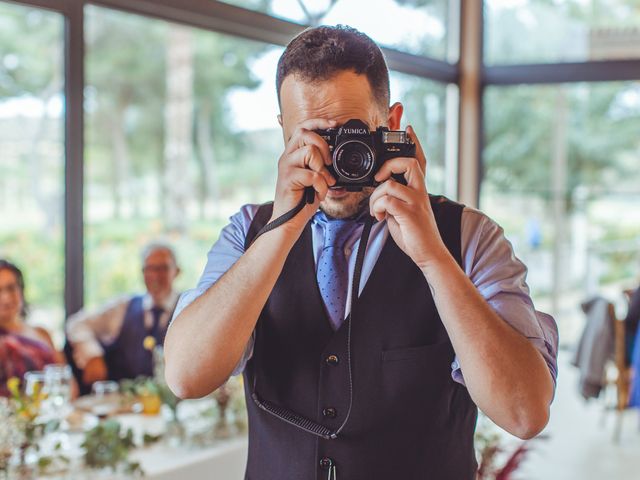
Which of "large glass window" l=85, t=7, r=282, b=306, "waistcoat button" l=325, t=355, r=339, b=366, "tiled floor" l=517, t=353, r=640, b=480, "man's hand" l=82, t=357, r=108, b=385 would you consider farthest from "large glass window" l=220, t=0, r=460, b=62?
"large glass window" l=85, t=7, r=282, b=306

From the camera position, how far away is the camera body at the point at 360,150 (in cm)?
104

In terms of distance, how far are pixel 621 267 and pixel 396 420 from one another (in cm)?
490

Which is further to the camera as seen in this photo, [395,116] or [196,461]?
[196,461]

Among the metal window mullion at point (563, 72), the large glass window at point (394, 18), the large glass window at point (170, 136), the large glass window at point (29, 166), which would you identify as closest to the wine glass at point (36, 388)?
the large glass window at point (394, 18)

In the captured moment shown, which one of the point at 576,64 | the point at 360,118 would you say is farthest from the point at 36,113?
the point at 360,118

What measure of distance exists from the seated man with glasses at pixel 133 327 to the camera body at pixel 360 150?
232cm

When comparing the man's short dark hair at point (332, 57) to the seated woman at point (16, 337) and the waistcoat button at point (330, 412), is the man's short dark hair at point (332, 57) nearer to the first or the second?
the waistcoat button at point (330, 412)

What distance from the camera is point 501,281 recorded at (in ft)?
3.49

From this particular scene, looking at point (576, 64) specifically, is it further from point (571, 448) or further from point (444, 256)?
point (444, 256)

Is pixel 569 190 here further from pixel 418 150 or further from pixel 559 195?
pixel 418 150

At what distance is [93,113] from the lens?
8.20 meters

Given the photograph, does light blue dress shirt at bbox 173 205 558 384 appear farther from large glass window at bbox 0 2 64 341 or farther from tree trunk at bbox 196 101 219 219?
tree trunk at bbox 196 101 219 219

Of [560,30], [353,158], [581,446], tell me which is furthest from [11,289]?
[560,30]

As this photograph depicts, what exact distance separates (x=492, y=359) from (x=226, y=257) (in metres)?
0.42
